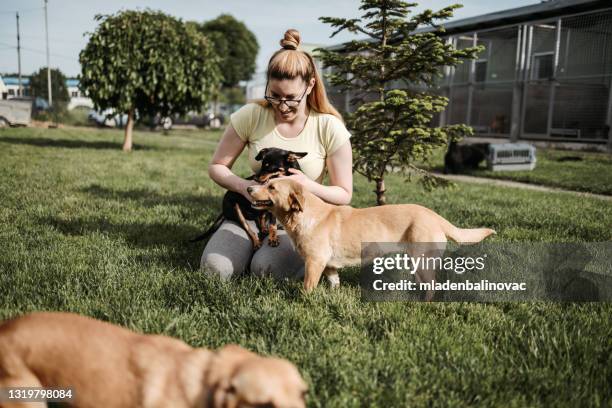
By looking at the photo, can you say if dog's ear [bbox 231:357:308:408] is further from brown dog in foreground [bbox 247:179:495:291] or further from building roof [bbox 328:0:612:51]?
building roof [bbox 328:0:612:51]

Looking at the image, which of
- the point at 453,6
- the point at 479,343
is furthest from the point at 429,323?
the point at 453,6

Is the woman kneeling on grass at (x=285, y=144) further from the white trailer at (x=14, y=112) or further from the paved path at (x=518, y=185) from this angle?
the white trailer at (x=14, y=112)

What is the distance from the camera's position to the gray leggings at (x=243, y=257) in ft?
11.8

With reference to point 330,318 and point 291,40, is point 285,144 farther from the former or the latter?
point 330,318

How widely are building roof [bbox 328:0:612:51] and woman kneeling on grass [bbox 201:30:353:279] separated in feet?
35.0

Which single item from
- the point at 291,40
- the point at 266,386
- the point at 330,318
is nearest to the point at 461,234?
the point at 330,318

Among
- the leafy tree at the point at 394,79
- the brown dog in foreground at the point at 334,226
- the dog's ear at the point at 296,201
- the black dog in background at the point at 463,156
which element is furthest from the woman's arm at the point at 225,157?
the black dog in background at the point at 463,156

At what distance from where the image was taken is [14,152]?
38.9ft

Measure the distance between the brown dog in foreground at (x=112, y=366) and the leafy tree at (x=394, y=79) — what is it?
375 centimetres

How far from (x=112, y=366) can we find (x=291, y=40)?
10.2 feet

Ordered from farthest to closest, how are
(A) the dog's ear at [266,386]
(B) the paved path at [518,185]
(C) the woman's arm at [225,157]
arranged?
(B) the paved path at [518,185]
(C) the woman's arm at [225,157]
(A) the dog's ear at [266,386]

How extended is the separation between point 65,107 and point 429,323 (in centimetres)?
3728

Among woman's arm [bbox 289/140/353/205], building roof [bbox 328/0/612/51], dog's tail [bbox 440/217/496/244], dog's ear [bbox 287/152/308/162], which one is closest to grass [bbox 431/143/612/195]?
building roof [bbox 328/0/612/51]

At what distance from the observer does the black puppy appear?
3.68 meters
